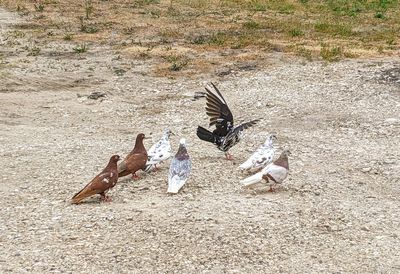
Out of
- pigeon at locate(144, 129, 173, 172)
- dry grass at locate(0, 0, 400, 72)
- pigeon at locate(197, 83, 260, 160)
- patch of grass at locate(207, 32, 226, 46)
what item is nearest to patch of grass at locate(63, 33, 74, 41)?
dry grass at locate(0, 0, 400, 72)

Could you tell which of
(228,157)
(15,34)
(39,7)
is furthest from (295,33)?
(228,157)

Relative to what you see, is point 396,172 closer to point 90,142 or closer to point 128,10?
point 90,142

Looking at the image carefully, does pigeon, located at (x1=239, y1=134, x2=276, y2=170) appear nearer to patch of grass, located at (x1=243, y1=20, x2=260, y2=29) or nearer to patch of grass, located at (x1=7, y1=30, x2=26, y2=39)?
patch of grass, located at (x1=7, y1=30, x2=26, y2=39)

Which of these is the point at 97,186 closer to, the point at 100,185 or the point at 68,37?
the point at 100,185

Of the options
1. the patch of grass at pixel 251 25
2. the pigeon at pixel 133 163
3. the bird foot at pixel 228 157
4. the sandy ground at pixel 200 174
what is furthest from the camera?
the patch of grass at pixel 251 25

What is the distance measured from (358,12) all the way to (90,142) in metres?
19.4

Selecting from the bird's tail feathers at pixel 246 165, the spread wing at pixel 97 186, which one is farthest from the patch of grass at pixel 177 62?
the spread wing at pixel 97 186

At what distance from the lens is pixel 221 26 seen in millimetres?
25797

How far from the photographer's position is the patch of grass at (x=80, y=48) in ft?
70.2

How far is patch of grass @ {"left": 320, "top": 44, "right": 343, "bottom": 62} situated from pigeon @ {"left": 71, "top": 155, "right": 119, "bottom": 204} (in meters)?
11.9

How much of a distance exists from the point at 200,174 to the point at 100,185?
7.26ft

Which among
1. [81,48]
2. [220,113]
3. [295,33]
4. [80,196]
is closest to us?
[80,196]

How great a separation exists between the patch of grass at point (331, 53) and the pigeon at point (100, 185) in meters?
11.9

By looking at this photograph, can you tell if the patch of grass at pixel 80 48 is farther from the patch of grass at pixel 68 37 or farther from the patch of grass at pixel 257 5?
the patch of grass at pixel 257 5
